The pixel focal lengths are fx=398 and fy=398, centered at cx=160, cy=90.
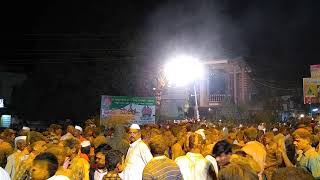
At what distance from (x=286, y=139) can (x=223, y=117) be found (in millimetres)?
23563

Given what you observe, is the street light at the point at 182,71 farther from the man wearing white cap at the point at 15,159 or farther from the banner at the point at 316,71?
the man wearing white cap at the point at 15,159

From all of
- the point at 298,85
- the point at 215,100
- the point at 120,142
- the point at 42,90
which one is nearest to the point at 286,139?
the point at 120,142

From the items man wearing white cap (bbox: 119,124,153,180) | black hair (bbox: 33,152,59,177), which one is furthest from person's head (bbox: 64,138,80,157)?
black hair (bbox: 33,152,59,177)

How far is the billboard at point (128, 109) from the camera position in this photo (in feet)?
48.8

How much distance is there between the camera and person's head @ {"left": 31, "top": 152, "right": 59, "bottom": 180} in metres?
3.73

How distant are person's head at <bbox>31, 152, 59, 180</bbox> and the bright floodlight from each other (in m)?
22.7

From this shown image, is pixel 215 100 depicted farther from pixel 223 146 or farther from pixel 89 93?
pixel 223 146

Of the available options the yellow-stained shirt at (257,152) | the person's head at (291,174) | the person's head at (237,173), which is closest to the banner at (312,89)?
the yellow-stained shirt at (257,152)

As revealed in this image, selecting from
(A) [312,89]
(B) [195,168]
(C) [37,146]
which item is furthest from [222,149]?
(A) [312,89]

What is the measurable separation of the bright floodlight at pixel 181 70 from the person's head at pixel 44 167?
74.4 ft

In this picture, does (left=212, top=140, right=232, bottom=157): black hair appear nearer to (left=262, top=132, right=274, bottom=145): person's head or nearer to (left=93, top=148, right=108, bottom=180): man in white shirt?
(left=93, top=148, right=108, bottom=180): man in white shirt

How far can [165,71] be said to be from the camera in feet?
87.0

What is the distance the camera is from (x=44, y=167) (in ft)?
12.4

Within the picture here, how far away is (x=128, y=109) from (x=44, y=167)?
461 inches
